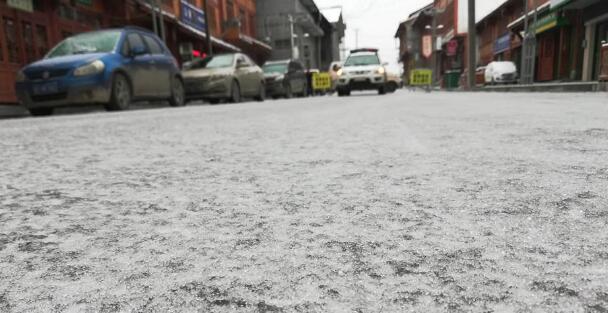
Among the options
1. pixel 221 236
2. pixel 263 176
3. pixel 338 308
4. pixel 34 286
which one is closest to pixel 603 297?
pixel 338 308

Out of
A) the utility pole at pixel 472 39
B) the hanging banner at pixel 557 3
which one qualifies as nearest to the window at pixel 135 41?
the utility pole at pixel 472 39

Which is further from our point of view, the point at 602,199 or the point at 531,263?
the point at 602,199

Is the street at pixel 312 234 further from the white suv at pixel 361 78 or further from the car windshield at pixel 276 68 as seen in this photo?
the car windshield at pixel 276 68

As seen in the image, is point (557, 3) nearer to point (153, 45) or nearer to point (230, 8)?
point (153, 45)

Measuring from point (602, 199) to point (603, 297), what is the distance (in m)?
0.46

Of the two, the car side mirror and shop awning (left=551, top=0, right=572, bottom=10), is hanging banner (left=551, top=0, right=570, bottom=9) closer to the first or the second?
shop awning (left=551, top=0, right=572, bottom=10)

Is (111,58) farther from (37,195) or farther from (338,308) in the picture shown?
(338,308)

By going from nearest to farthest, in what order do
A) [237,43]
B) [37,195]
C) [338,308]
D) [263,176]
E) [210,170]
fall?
[338,308] → [37,195] → [263,176] → [210,170] → [237,43]

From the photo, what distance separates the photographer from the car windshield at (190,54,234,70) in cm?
1022

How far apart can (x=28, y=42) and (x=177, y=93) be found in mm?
5061

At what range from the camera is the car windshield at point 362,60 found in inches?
553

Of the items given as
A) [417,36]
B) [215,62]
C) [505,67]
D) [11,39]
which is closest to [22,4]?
[11,39]

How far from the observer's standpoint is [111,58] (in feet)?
21.2

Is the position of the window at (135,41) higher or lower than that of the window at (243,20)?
lower
